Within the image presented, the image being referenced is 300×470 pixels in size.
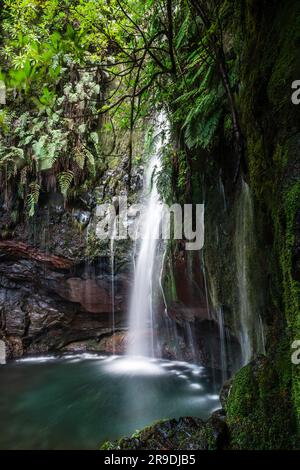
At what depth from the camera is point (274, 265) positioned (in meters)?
3.00

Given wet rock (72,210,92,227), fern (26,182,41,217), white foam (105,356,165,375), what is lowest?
white foam (105,356,165,375)

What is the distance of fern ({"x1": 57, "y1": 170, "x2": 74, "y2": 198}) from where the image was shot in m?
8.74

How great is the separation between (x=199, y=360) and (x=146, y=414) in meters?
2.70

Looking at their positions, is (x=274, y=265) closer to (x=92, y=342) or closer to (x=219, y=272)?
(x=219, y=272)

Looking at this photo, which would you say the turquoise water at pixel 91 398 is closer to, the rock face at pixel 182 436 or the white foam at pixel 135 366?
the white foam at pixel 135 366

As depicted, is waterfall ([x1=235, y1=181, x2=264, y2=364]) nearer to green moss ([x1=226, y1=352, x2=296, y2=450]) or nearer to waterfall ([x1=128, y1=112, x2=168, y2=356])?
green moss ([x1=226, y1=352, x2=296, y2=450])

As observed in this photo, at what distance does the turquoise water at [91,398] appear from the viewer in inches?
201

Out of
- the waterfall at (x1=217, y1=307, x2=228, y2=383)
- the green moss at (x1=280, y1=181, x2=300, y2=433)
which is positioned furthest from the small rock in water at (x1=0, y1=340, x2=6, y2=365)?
the green moss at (x1=280, y1=181, x2=300, y2=433)

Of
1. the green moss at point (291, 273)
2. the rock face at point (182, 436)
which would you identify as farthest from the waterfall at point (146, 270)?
the green moss at point (291, 273)

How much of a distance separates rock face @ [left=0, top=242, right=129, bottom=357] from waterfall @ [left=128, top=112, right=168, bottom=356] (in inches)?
22.3

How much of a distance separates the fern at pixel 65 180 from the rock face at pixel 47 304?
1949 millimetres

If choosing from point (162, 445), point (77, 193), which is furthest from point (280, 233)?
point (77, 193)

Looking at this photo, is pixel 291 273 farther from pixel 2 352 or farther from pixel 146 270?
pixel 2 352

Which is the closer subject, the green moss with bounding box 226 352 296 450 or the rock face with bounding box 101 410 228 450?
the green moss with bounding box 226 352 296 450
